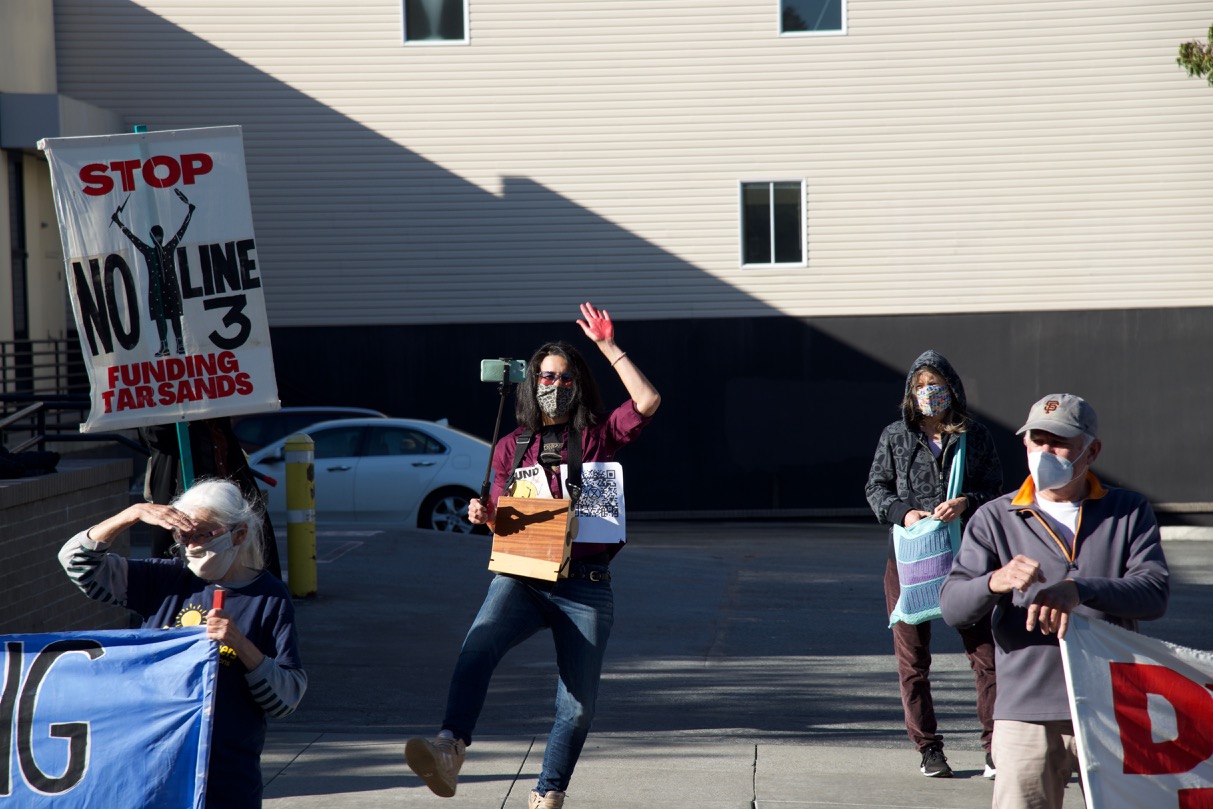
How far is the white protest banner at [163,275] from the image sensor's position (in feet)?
19.3

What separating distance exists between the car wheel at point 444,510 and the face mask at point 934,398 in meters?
10.1

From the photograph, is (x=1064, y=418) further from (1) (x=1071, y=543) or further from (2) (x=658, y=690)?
(2) (x=658, y=690)

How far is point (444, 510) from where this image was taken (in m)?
16.0

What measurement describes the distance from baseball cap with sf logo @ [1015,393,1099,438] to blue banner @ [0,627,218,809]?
8.23 feet

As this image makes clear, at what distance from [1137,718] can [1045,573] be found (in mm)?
485

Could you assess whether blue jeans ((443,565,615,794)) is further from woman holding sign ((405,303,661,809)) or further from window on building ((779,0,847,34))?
window on building ((779,0,847,34))

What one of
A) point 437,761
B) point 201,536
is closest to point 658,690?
point 437,761

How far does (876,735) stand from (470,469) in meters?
9.06

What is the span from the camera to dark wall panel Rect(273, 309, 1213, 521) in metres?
22.0

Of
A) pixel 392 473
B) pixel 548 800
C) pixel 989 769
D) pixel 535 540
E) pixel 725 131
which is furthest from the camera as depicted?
pixel 725 131

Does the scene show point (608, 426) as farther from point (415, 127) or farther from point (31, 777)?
point (415, 127)

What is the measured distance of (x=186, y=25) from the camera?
2191 cm

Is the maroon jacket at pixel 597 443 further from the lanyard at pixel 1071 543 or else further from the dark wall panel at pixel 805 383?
the dark wall panel at pixel 805 383

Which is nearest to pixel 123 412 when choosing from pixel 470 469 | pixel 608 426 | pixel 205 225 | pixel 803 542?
pixel 205 225
